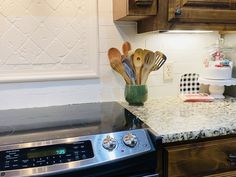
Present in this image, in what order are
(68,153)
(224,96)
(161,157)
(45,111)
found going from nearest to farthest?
(68,153) < (161,157) < (45,111) < (224,96)

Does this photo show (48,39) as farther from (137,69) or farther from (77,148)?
(77,148)

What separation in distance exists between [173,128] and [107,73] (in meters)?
0.58

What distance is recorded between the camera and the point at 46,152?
0.84 m

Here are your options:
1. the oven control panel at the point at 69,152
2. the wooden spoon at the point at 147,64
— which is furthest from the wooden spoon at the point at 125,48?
the oven control panel at the point at 69,152

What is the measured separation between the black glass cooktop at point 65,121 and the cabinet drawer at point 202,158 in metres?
0.17

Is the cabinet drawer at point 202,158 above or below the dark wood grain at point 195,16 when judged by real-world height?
below

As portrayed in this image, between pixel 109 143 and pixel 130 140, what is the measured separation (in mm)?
77

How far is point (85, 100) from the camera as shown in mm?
1443

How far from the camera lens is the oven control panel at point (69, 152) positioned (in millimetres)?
799

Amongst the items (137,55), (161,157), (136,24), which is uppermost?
(136,24)

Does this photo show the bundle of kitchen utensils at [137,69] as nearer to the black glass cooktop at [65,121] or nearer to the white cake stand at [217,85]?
the black glass cooktop at [65,121]

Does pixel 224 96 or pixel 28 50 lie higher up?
pixel 28 50

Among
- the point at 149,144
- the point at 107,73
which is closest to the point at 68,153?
the point at 149,144

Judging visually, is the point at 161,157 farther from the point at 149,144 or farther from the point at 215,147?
the point at 215,147
